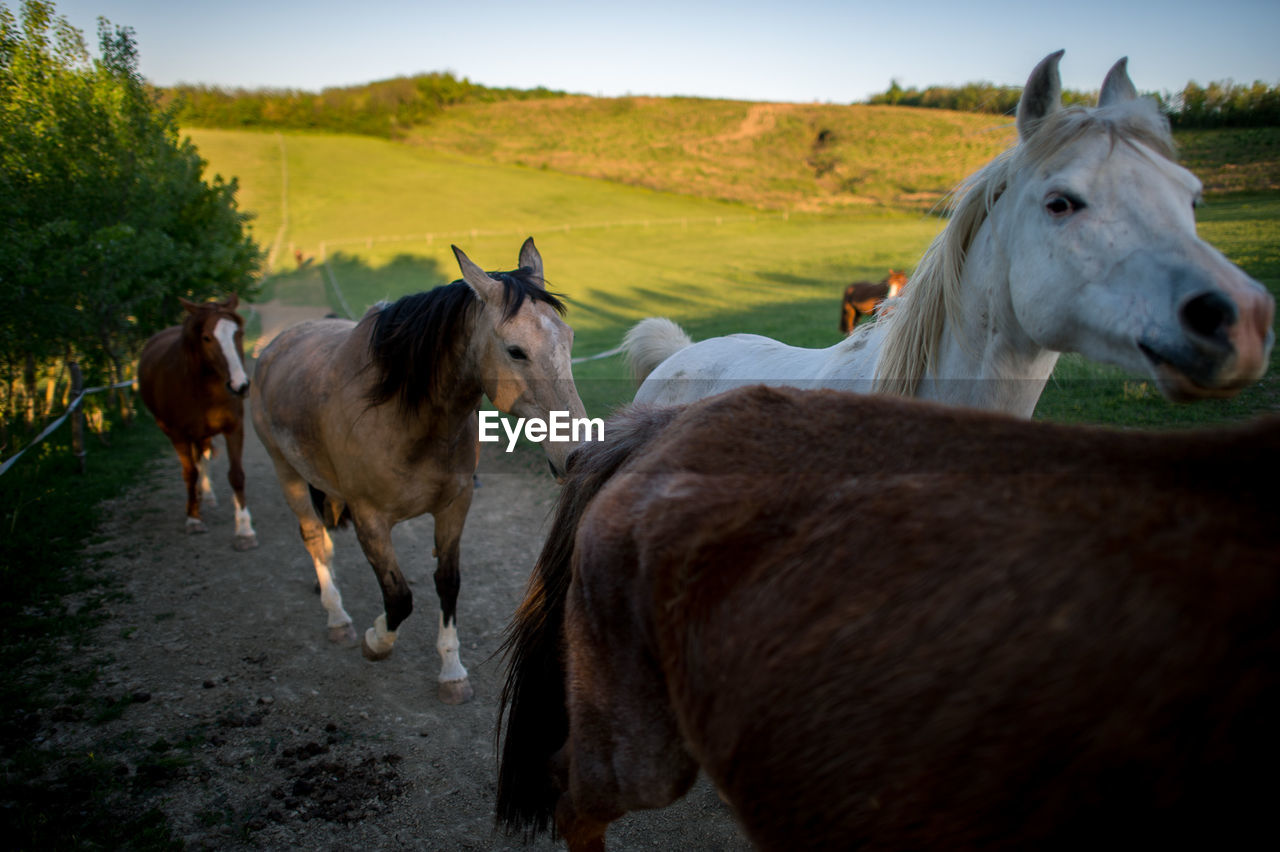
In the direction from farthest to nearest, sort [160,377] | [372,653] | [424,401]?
[160,377] → [372,653] → [424,401]

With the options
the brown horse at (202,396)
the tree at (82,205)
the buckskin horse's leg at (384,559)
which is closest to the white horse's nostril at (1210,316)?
the buckskin horse's leg at (384,559)

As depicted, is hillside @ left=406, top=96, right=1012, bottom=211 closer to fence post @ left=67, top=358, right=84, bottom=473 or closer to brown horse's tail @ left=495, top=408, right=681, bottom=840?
fence post @ left=67, top=358, right=84, bottom=473

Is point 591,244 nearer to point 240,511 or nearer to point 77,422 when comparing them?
point 77,422

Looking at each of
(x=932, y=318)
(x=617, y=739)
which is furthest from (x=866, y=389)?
(x=617, y=739)

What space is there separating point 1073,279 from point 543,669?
195 centimetres

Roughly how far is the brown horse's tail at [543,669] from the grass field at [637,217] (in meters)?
2.66

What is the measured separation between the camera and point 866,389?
2.63 m

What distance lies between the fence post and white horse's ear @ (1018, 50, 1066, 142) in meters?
8.97

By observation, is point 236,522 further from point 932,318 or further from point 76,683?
point 932,318

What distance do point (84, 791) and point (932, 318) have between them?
405cm

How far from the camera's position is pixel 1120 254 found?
156 centimetres

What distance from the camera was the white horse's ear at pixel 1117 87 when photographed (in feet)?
6.27

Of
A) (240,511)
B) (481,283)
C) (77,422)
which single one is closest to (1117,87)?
(481,283)

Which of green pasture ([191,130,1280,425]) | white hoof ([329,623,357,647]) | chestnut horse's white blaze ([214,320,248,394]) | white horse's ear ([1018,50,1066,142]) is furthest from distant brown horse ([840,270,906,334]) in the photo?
white horse's ear ([1018,50,1066,142])
